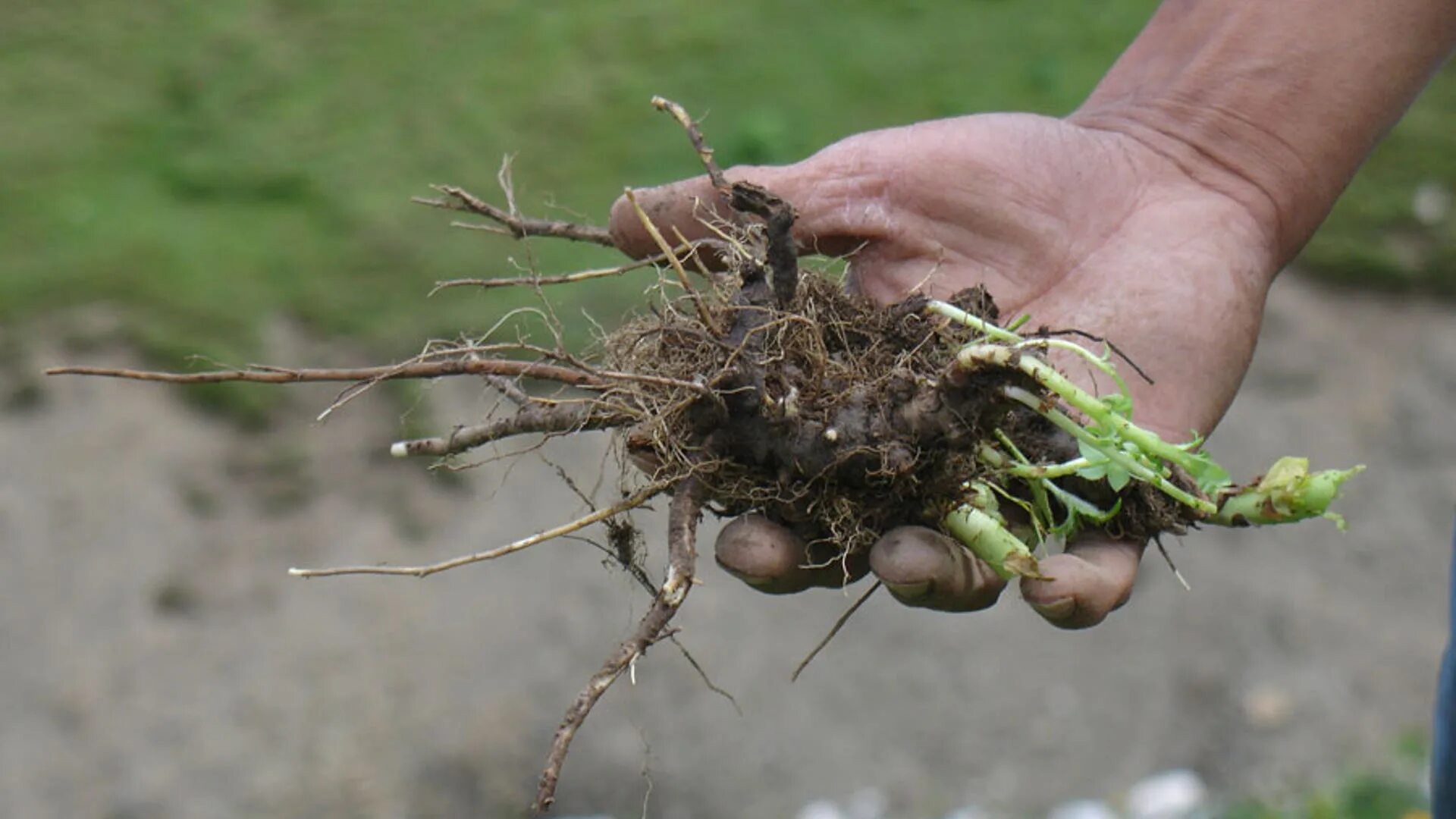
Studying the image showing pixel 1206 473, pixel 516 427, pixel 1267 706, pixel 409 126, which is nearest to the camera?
pixel 1206 473

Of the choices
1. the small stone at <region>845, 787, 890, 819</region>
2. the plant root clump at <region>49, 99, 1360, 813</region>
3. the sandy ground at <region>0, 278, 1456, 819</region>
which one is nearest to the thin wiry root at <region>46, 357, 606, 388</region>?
the plant root clump at <region>49, 99, 1360, 813</region>

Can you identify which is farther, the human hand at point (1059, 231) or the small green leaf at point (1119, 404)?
the human hand at point (1059, 231)

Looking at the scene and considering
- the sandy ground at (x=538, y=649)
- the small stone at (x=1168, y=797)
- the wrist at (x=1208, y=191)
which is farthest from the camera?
the sandy ground at (x=538, y=649)

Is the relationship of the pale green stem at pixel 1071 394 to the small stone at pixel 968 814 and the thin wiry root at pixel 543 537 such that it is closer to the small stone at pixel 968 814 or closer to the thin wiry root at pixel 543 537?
the thin wiry root at pixel 543 537

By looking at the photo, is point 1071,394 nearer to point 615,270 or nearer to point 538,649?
point 615,270

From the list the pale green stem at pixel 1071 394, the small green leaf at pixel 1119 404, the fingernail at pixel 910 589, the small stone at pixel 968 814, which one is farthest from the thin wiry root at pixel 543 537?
the small stone at pixel 968 814

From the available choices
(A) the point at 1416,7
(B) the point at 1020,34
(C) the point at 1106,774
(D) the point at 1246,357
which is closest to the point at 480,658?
(C) the point at 1106,774

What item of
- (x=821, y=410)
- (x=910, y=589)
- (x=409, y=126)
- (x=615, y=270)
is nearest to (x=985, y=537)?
(x=910, y=589)
